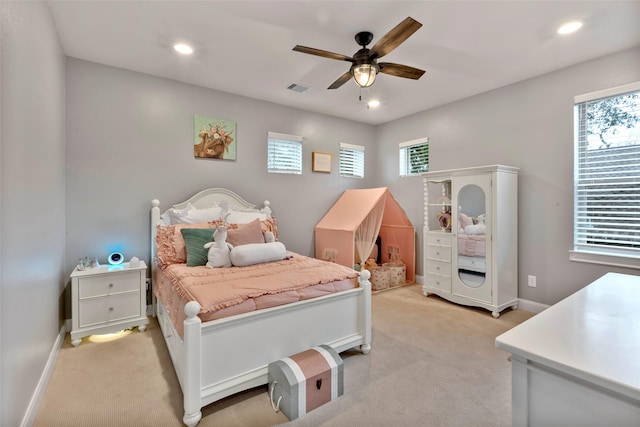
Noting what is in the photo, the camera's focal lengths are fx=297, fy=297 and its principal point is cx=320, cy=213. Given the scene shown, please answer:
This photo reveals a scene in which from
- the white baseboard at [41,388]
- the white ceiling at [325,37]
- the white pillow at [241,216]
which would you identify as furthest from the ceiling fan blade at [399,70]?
the white baseboard at [41,388]

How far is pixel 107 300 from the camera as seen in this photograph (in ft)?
8.98

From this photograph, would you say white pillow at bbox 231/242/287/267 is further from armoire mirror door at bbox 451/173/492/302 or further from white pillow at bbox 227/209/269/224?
armoire mirror door at bbox 451/173/492/302

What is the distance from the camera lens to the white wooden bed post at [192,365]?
1.67m

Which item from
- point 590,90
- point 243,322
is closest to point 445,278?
point 590,90

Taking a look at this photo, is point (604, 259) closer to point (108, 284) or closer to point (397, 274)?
point (397, 274)

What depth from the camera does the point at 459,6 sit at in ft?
7.07

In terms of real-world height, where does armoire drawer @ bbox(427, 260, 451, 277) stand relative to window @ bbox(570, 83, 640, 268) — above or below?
below

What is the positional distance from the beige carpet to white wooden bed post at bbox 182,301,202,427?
89mm

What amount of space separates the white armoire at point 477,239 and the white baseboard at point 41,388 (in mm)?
3852

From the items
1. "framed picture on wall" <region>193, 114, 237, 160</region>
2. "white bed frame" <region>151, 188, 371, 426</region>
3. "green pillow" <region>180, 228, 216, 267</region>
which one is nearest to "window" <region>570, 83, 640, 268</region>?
"white bed frame" <region>151, 188, 371, 426</region>

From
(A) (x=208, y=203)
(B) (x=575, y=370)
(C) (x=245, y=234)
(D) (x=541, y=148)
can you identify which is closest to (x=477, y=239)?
(D) (x=541, y=148)

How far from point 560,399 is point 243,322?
159 cm

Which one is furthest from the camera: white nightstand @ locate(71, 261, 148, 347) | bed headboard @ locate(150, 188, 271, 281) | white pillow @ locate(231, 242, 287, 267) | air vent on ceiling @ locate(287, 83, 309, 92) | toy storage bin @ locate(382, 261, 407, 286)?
toy storage bin @ locate(382, 261, 407, 286)

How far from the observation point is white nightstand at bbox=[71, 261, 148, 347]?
2.61m
